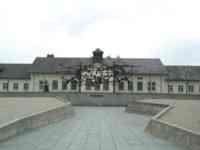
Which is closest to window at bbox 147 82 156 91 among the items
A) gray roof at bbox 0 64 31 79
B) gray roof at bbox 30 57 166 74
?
gray roof at bbox 30 57 166 74

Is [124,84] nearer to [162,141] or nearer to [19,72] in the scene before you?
[19,72]

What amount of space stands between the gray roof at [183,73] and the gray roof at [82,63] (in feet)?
10.4

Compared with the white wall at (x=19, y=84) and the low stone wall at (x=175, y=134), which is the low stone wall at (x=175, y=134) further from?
the white wall at (x=19, y=84)

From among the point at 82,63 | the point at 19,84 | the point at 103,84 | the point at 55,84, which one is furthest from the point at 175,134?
the point at 19,84

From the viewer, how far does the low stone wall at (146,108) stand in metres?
21.7

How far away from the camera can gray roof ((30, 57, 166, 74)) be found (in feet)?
224

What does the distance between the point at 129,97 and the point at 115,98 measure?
195 cm

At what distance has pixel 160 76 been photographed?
67875 mm

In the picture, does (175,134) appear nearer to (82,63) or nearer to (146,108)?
(146,108)

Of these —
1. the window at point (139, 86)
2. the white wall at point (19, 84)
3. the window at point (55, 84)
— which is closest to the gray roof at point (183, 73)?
the window at point (139, 86)

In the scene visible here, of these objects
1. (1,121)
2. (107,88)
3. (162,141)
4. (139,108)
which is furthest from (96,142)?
(107,88)

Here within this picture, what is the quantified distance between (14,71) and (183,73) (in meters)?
41.4

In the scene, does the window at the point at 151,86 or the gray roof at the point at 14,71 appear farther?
the gray roof at the point at 14,71

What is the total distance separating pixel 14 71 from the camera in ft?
235
